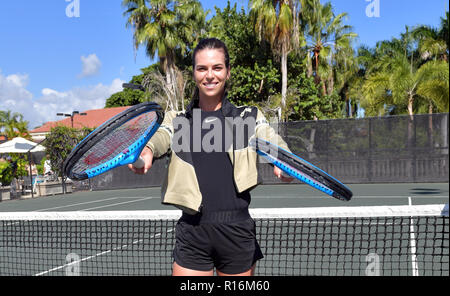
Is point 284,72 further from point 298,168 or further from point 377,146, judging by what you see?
point 298,168

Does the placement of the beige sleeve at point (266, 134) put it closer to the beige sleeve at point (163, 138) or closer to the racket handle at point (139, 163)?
the beige sleeve at point (163, 138)

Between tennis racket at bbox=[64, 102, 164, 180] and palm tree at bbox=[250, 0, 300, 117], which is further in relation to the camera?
palm tree at bbox=[250, 0, 300, 117]

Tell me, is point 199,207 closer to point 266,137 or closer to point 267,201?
point 266,137

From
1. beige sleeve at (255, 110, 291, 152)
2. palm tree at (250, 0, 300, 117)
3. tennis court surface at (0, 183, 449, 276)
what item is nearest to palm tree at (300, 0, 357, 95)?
palm tree at (250, 0, 300, 117)

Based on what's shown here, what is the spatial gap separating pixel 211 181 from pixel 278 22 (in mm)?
16389

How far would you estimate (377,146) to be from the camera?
15.6 m

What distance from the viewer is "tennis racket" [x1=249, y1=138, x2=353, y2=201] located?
1752mm

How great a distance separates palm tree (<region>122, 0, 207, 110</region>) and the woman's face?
1992 cm

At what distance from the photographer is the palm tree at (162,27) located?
2091 cm

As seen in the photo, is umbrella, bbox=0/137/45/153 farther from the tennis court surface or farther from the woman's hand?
the woman's hand

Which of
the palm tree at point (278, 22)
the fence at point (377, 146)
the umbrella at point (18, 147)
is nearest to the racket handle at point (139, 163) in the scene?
the fence at point (377, 146)

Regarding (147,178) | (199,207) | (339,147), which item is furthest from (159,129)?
(147,178)

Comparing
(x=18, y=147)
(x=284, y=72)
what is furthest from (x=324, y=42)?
(x=18, y=147)

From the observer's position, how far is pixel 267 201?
11703mm
